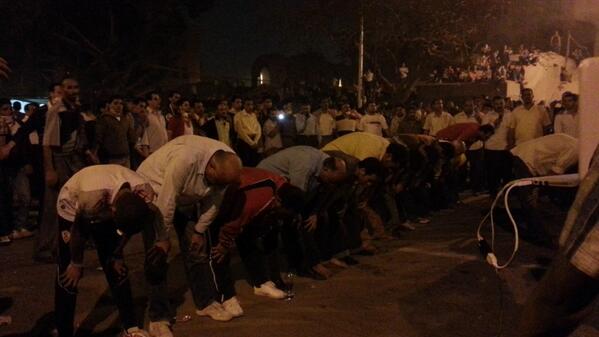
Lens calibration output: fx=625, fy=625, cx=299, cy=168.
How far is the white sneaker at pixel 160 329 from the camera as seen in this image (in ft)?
15.5

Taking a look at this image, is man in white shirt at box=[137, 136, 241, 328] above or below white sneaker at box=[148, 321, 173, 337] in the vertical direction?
above

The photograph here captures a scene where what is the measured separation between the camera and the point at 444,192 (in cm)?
1059

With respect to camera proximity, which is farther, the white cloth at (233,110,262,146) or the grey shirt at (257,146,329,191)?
the white cloth at (233,110,262,146)

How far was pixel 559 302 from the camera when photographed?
2.32 m

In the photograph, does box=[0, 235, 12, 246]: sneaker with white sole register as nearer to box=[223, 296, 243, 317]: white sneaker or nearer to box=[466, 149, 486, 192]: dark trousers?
box=[223, 296, 243, 317]: white sneaker

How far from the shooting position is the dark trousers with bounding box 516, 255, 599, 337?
2236 millimetres

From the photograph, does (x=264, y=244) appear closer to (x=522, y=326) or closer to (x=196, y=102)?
(x=522, y=326)

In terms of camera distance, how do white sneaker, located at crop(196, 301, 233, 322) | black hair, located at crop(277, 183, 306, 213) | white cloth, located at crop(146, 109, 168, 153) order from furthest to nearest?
white cloth, located at crop(146, 109, 168, 153) → black hair, located at crop(277, 183, 306, 213) → white sneaker, located at crop(196, 301, 233, 322)

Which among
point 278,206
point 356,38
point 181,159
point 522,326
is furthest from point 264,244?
point 356,38

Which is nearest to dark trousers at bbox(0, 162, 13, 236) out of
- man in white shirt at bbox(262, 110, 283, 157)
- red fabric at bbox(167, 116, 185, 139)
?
red fabric at bbox(167, 116, 185, 139)

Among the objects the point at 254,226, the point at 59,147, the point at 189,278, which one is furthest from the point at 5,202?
the point at 254,226

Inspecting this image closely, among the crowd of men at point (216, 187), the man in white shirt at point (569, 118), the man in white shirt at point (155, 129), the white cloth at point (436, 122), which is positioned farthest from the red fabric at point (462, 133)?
the man in white shirt at point (155, 129)

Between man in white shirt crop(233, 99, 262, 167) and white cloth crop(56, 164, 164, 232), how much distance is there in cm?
623

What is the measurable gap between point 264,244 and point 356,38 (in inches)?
508
